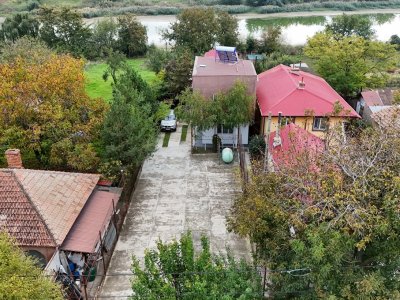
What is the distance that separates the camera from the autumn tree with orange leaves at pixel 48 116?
71.6 feet

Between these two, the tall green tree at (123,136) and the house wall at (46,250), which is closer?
the house wall at (46,250)

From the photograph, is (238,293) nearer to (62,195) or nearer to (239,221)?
(239,221)

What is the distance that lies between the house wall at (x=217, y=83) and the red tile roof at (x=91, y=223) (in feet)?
34.3

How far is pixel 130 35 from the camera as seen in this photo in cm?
5338

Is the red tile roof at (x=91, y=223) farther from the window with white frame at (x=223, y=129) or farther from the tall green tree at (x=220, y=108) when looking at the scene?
the window with white frame at (x=223, y=129)

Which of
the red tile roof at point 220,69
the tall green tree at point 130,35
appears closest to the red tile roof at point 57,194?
the red tile roof at point 220,69

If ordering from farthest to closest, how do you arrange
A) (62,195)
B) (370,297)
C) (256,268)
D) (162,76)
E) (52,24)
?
(52,24) → (162,76) → (62,195) → (256,268) → (370,297)

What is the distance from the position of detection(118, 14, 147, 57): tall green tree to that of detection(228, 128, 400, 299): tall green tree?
42407 millimetres

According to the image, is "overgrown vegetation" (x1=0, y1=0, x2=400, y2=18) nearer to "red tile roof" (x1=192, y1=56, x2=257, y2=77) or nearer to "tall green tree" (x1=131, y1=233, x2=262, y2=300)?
"red tile roof" (x1=192, y1=56, x2=257, y2=77)

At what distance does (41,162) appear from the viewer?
24.2 meters

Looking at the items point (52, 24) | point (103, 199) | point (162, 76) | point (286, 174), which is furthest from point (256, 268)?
point (52, 24)

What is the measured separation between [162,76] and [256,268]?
987 inches

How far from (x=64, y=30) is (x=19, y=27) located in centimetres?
516

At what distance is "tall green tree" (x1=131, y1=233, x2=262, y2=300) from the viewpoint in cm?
1198
